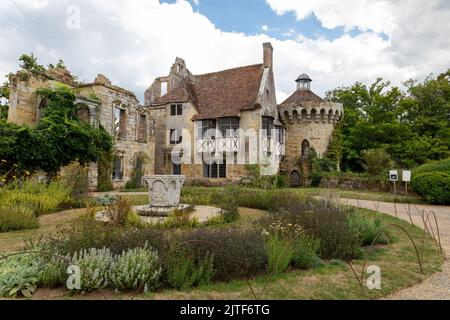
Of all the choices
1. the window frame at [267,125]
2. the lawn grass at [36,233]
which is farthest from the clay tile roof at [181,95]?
the lawn grass at [36,233]

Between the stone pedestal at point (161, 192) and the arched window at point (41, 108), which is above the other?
the arched window at point (41, 108)

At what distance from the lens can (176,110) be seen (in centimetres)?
2444

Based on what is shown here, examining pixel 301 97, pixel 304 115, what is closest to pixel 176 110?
pixel 304 115

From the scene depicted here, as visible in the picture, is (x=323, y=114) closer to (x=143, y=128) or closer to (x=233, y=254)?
→ (x=143, y=128)

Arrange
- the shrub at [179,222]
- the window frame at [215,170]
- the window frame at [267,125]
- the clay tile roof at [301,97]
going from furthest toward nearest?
the clay tile roof at [301,97] → the window frame at [215,170] → the window frame at [267,125] → the shrub at [179,222]

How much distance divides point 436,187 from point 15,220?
14818 mm

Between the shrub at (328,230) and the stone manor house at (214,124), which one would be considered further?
the stone manor house at (214,124)

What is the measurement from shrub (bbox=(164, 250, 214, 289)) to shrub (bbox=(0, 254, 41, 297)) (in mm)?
1613

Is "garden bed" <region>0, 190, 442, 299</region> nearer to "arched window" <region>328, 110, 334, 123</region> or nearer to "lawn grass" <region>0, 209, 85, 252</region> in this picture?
"lawn grass" <region>0, 209, 85, 252</region>

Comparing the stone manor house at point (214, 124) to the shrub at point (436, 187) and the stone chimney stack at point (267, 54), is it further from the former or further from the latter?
the shrub at point (436, 187)

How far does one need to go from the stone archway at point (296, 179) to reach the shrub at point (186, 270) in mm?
21917

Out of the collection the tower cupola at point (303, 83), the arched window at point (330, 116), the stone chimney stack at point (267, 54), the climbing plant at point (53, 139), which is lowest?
the climbing plant at point (53, 139)

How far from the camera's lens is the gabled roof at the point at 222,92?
22.9 meters
